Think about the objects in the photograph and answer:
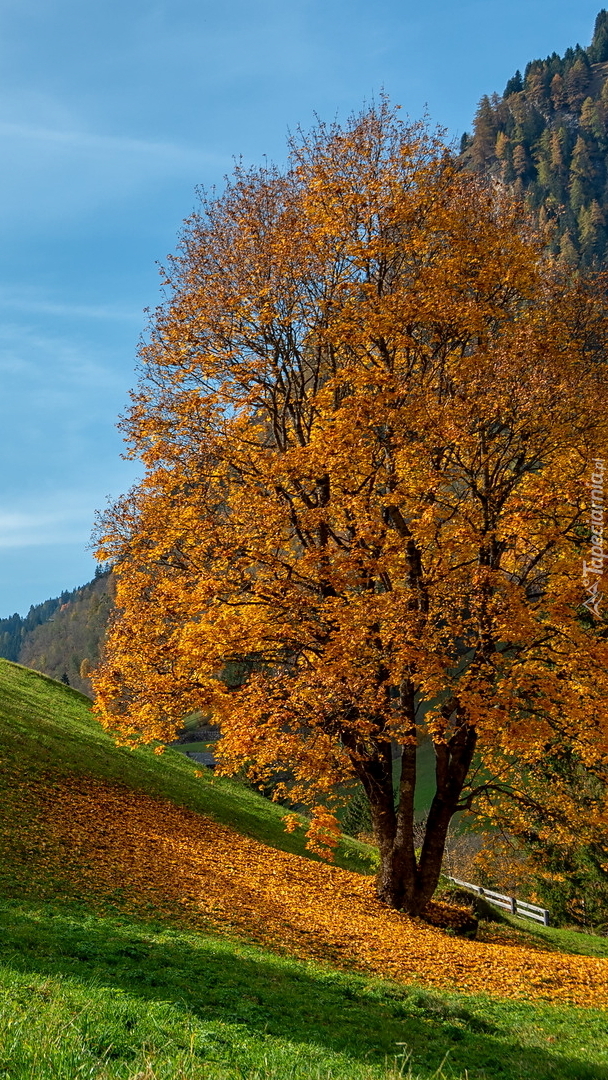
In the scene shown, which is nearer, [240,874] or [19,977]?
[19,977]

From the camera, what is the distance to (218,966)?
11.5 metres

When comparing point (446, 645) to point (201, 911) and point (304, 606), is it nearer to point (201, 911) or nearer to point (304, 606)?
point (304, 606)

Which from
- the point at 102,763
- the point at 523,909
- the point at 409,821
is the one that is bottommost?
the point at 523,909

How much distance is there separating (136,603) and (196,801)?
495 inches

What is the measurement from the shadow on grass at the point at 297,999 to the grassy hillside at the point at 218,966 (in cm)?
5

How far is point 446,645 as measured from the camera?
708 inches

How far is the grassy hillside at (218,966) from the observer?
23.4 feet

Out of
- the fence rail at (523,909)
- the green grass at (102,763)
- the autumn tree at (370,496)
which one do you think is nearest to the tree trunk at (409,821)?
the autumn tree at (370,496)

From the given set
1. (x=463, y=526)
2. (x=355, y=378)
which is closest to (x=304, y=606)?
(x=463, y=526)

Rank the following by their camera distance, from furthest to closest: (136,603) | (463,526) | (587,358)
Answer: (587,358)
(136,603)
(463,526)

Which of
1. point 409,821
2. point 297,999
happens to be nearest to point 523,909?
point 409,821

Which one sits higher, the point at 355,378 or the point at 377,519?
the point at 355,378

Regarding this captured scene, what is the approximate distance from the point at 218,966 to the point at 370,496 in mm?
11582

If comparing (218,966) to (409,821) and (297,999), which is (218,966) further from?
(409,821)
